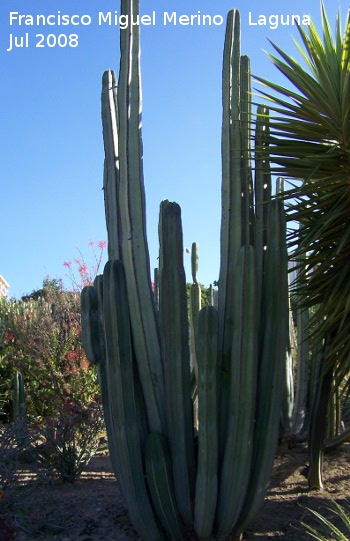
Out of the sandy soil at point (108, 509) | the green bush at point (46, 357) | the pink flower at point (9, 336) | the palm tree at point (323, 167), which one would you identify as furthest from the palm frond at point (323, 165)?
the pink flower at point (9, 336)

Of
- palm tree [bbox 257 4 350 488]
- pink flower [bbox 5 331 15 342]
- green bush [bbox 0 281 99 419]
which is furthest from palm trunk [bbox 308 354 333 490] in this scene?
pink flower [bbox 5 331 15 342]

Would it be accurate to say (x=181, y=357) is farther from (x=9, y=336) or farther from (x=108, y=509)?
(x=9, y=336)

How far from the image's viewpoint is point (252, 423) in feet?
13.2

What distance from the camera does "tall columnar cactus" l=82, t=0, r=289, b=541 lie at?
13.1 feet

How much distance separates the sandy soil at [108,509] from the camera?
4.41m

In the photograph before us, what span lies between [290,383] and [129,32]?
3704 millimetres

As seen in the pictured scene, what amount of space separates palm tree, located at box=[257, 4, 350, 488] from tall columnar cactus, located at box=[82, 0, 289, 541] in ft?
1.57

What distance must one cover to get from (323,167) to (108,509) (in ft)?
9.92

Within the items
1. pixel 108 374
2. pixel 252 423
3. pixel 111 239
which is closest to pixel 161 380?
pixel 108 374

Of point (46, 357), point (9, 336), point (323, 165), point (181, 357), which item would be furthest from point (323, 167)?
point (9, 336)

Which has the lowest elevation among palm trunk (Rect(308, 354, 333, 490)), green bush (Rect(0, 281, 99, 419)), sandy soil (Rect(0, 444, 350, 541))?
sandy soil (Rect(0, 444, 350, 541))

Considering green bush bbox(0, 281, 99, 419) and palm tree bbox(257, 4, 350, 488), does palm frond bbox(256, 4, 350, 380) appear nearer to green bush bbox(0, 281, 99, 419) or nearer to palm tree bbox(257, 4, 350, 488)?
palm tree bbox(257, 4, 350, 488)

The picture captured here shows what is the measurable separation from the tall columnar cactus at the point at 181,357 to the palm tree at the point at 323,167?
48 centimetres

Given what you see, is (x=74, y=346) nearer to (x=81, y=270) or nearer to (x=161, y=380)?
(x=81, y=270)
